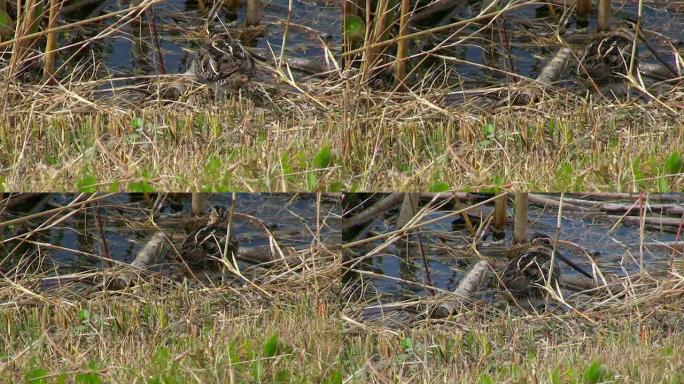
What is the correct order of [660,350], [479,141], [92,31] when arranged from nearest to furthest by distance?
1. [660,350]
2. [479,141]
3. [92,31]

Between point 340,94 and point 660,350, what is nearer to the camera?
point 660,350

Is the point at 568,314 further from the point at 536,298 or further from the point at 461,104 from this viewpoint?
the point at 461,104

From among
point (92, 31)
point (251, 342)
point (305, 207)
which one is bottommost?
point (251, 342)

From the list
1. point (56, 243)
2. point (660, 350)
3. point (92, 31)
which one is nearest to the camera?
point (660, 350)

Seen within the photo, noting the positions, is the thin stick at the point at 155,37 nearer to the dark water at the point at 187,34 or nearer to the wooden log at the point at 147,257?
the dark water at the point at 187,34

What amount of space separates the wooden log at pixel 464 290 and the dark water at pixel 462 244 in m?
0.03

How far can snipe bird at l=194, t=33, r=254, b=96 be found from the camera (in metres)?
6.34

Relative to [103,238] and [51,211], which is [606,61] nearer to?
[103,238]

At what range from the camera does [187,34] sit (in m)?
6.47

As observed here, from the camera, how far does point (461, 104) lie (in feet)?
21.0

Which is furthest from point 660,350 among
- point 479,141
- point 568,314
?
point 479,141

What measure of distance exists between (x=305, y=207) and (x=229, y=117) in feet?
2.85

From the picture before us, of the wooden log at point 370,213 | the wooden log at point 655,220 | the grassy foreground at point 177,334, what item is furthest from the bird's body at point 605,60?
the grassy foreground at point 177,334

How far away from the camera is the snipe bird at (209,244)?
5.65 metres
